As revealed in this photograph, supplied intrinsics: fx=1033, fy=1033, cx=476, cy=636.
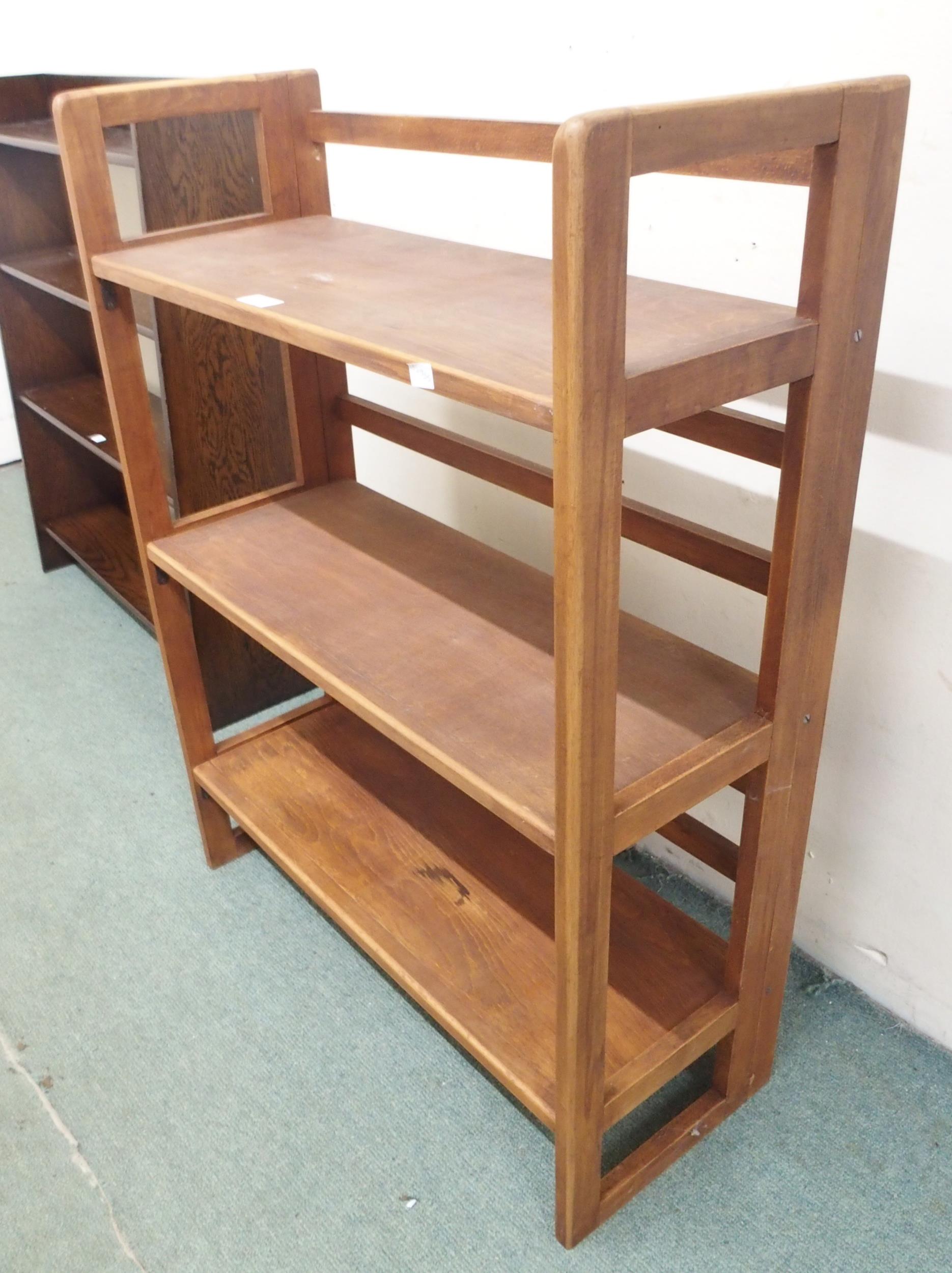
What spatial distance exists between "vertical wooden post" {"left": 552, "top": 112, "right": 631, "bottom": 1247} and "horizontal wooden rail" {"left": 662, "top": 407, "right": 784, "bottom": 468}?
34 centimetres

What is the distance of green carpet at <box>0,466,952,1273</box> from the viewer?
133cm

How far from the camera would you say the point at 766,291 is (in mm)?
1313

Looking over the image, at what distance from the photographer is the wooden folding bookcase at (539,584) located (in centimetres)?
87

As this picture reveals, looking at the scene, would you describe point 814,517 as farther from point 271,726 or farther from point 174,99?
point 271,726

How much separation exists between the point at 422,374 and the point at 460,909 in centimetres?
87

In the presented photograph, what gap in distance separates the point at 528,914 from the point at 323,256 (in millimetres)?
950

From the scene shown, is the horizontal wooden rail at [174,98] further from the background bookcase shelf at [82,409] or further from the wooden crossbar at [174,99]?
the background bookcase shelf at [82,409]

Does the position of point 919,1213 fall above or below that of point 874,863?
Result: below

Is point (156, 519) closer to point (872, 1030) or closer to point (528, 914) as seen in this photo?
point (528, 914)

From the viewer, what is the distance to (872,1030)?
1.58 metres

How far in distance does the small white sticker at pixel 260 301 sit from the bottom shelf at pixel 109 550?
156cm

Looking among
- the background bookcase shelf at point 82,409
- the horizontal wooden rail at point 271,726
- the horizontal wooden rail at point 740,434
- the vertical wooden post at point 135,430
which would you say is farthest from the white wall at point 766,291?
the background bookcase shelf at point 82,409

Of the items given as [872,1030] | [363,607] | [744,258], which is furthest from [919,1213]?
[744,258]

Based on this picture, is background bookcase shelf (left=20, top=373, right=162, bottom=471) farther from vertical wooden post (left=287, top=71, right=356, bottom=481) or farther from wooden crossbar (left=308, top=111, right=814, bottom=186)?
wooden crossbar (left=308, top=111, right=814, bottom=186)
